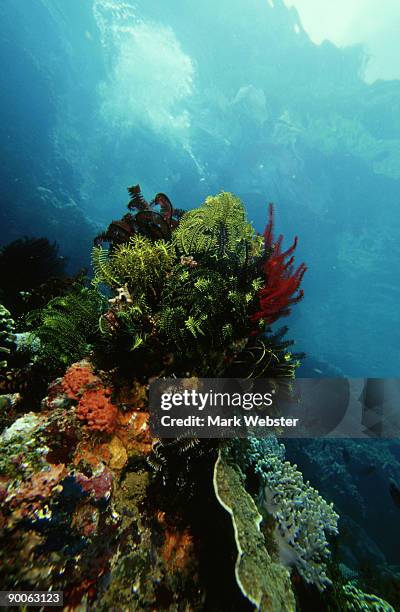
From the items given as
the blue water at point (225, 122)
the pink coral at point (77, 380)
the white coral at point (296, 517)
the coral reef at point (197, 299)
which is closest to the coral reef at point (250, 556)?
the white coral at point (296, 517)

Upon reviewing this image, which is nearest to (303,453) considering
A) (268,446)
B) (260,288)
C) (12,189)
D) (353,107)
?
(268,446)

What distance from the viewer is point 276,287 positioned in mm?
3342

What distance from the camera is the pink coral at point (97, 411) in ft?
8.84

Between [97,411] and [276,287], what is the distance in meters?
2.31

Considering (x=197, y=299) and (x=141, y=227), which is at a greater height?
(x=141, y=227)

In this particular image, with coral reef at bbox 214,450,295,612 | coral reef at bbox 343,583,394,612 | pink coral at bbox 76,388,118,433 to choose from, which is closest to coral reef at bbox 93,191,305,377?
pink coral at bbox 76,388,118,433

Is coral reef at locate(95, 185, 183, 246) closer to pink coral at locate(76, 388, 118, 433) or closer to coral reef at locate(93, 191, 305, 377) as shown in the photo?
coral reef at locate(93, 191, 305, 377)

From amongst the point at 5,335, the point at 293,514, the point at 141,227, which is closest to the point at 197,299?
the point at 141,227

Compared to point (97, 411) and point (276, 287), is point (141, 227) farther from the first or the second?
point (97, 411)

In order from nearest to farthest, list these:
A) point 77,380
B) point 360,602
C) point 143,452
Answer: point 143,452 → point 77,380 → point 360,602

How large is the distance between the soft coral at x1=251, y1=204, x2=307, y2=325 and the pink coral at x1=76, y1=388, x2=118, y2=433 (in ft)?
5.84

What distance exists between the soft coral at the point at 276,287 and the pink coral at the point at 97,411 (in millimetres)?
1779

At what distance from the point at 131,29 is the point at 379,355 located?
65.3m

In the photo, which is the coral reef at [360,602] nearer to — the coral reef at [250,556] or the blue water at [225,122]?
the coral reef at [250,556]
